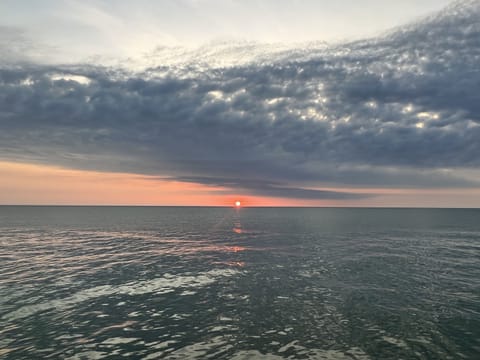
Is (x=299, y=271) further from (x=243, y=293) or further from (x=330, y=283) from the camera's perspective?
(x=243, y=293)

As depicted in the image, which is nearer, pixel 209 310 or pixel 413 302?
pixel 209 310

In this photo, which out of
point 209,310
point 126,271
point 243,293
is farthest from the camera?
point 126,271

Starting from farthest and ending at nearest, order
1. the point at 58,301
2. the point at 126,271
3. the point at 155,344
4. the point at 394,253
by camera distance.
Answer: the point at 394,253 < the point at 126,271 < the point at 58,301 < the point at 155,344

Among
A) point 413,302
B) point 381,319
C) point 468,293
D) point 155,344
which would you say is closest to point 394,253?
point 468,293

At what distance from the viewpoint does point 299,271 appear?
42.9 metres

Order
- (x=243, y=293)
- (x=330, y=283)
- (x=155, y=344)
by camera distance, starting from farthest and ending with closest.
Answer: (x=330, y=283) < (x=243, y=293) < (x=155, y=344)

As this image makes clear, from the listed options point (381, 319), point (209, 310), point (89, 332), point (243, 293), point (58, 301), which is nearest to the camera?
point (89, 332)

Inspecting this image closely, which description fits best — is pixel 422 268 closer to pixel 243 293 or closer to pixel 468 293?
pixel 468 293

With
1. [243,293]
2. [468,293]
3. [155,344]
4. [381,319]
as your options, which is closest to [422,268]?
[468,293]

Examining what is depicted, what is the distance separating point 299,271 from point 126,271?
24.4 m

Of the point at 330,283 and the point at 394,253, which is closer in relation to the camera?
the point at 330,283

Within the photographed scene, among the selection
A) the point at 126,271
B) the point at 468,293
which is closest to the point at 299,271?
the point at 468,293

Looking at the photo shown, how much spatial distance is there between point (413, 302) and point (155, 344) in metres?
24.5

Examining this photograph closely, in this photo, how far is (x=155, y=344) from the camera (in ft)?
67.9
